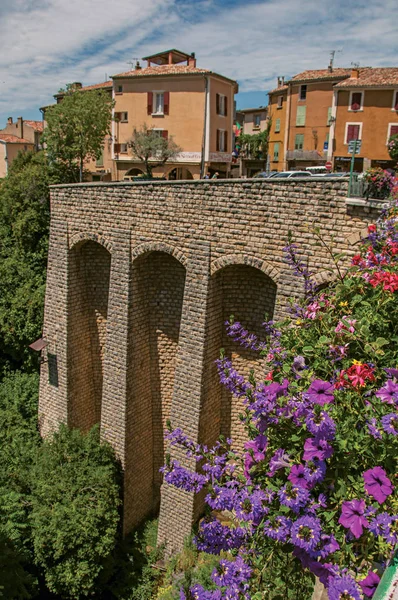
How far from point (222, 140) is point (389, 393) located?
30.9 metres

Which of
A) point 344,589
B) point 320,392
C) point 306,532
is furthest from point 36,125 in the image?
point 344,589

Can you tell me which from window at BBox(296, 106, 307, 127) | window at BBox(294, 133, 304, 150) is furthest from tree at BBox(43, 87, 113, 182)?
window at BBox(294, 133, 304, 150)

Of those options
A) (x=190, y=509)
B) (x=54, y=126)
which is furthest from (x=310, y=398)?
(x=54, y=126)

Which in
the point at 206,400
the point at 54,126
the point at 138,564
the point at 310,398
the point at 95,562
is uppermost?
the point at 54,126

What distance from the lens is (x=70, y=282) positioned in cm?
1413

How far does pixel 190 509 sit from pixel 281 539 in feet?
26.8

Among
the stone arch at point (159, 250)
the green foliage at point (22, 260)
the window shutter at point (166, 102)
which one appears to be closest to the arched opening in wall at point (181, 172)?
the window shutter at point (166, 102)

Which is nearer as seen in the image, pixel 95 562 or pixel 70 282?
pixel 95 562

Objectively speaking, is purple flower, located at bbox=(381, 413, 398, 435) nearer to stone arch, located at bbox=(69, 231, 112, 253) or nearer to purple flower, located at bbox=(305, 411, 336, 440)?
purple flower, located at bbox=(305, 411, 336, 440)

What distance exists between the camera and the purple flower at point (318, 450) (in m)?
3.99

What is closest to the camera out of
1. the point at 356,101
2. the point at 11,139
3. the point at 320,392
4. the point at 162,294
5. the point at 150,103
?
the point at 320,392

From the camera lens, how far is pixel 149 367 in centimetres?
1356

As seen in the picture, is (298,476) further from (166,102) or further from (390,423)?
(166,102)

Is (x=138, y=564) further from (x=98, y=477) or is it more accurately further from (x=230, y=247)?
(x=230, y=247)
